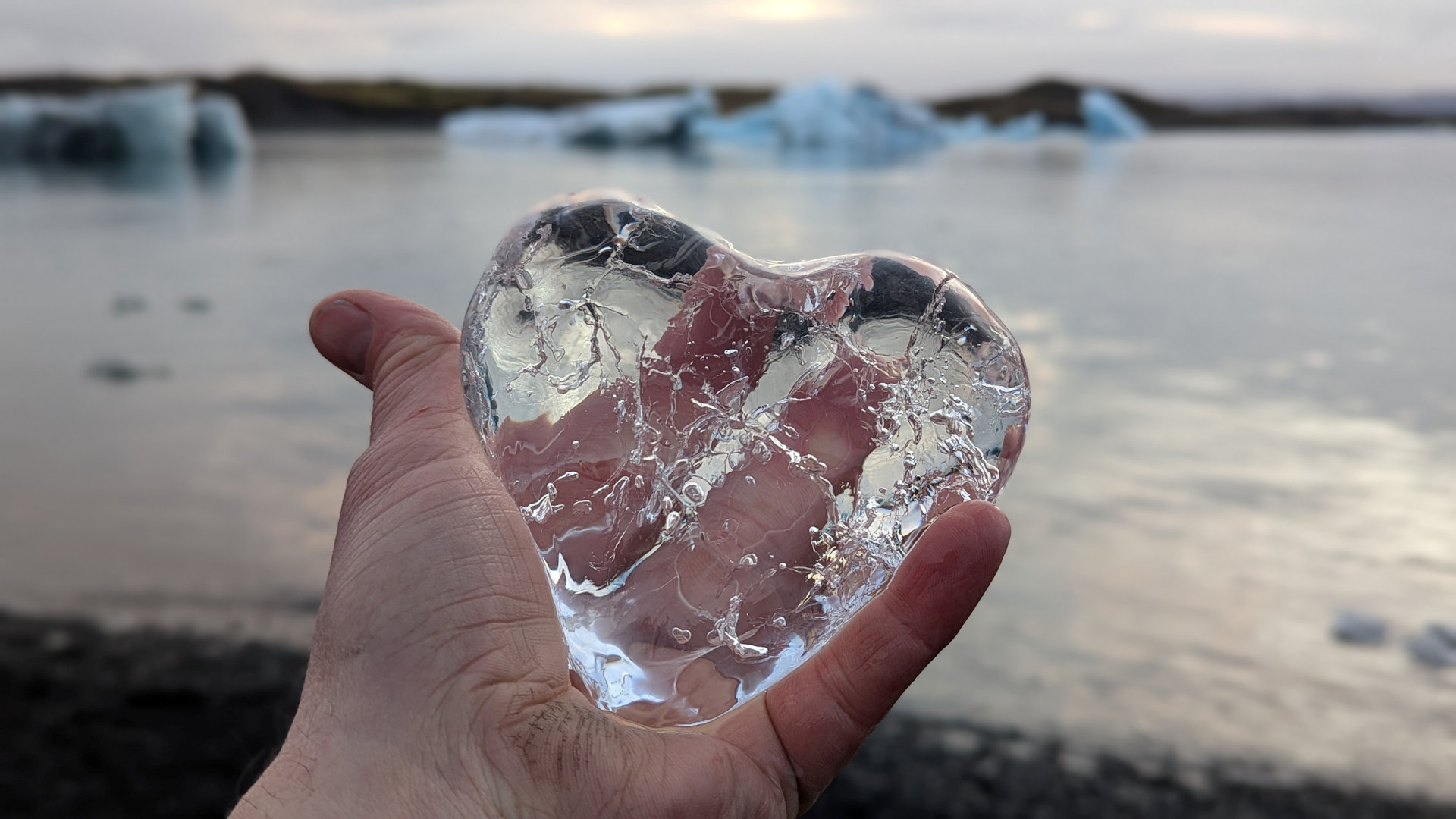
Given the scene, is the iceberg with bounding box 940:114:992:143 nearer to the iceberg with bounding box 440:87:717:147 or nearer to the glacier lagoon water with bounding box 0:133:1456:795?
the iceberg with bounding box 440:87:717:147

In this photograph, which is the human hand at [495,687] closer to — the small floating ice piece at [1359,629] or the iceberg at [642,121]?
the small floating ice piece at [1359,629]

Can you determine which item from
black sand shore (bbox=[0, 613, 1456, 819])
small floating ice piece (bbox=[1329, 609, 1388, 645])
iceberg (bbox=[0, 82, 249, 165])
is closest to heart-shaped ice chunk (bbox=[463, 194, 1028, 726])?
black sand shore (bbox=[0, 613, 1456, 819])

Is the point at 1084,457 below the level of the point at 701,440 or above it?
below

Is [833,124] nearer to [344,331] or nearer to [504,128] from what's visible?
[504,128]

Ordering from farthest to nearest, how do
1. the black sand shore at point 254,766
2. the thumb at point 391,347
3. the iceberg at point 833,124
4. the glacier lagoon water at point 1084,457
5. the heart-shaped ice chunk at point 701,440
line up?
1. the iceberg at point 833,124
2. the glacier lagoon water at point 1084,457
3. the black sand shore at point 254,766
4. the thumb at point 391,347
5. the heart-shaped ice chunk at point 701,440

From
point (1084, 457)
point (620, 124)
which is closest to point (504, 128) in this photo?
point (620, 124)

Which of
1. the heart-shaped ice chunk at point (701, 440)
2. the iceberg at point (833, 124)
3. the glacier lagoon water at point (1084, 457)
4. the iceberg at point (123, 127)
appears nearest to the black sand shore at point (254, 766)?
the glacier lagoon water at point (1084, 457)
